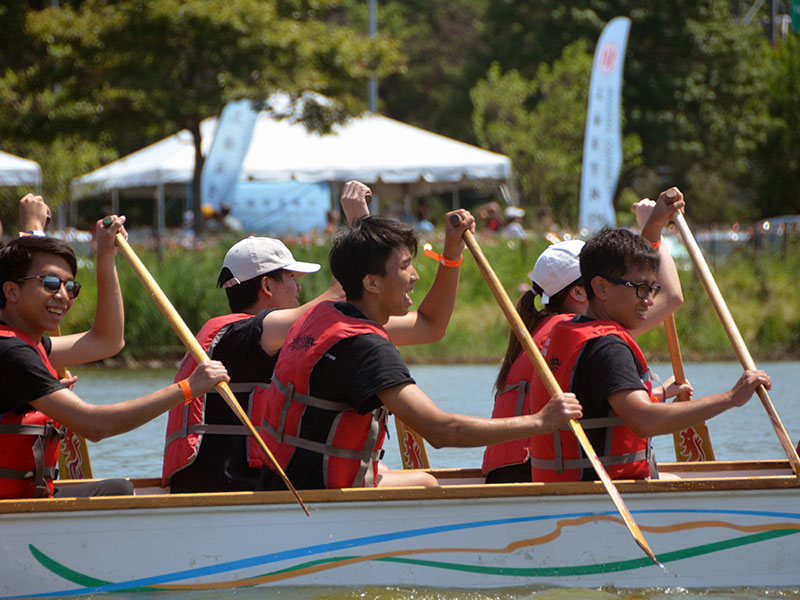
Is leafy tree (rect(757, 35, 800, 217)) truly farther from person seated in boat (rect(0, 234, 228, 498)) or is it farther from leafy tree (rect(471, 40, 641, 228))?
person seated in boat (rect(0, 234, 228, 498))

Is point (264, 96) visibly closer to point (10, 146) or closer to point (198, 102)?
point (198, 102)

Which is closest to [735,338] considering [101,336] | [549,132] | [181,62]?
[101,336]

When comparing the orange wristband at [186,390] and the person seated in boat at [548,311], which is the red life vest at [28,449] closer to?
the orange wristband at [186,390]

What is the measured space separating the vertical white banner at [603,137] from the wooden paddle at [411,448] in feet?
35.0

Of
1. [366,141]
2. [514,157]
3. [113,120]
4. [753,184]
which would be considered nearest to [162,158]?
[113,120]

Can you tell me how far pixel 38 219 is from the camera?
17.9 feet

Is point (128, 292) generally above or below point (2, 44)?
below

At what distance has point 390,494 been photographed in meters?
4.55

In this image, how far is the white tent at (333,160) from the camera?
20.4m

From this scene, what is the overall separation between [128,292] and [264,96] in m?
6.17

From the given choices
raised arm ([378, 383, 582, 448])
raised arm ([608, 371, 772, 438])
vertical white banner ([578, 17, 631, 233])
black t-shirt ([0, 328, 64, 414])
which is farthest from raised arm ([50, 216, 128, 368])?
vertical white banner ([578, 17, 631, 233])

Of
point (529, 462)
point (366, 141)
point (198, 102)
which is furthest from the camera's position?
point (366, 141)

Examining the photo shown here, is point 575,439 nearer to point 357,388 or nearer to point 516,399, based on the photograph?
point 516,399

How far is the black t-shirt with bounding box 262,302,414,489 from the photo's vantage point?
403 cm
